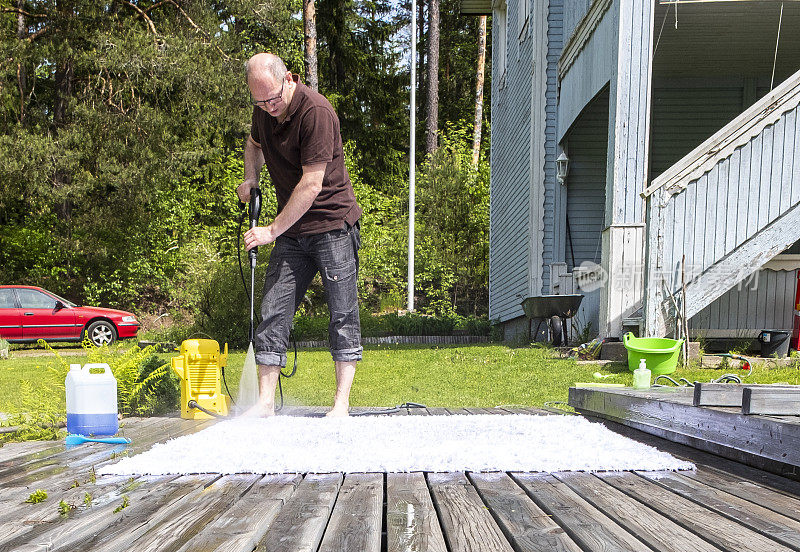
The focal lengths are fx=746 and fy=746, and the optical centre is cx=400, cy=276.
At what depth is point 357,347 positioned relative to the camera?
11.6 ft

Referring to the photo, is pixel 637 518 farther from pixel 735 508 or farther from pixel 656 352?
pixel 656 352

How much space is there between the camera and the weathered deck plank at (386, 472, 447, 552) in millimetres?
1453

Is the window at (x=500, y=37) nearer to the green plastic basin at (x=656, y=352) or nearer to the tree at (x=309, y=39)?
the tree at (x=309, y=39)

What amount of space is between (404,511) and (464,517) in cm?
15

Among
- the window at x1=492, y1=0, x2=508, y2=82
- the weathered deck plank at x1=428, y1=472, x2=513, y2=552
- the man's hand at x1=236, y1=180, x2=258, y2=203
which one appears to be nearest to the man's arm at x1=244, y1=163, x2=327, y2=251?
the man's hand at x1=236, y1=180, x2=258, y2=203

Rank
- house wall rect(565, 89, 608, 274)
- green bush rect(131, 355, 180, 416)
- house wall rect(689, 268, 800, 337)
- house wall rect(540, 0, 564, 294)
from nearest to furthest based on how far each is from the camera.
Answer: green bush rect(131, 355, 180, 416)
house wall rect(689, 268, 800, 337)
house wall rect(540, 0, 564, 294)
house wall rect(565, 89, 608, 274)

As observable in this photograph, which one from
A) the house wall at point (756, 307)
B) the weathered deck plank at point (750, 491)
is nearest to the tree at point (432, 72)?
the house wall at point (756, 307)

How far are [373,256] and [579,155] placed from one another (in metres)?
7.82

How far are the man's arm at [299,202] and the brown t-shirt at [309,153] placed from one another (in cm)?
5

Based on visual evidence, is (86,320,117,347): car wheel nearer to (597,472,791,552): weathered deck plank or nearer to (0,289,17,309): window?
(0,289,17,309): window

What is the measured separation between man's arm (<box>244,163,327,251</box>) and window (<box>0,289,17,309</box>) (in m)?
11.3

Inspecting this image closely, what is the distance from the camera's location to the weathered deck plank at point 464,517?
1451 millimetres

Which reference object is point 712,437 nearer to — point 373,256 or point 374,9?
point 373,256

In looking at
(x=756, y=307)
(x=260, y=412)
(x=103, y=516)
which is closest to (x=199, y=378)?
(x=260, y=412)
